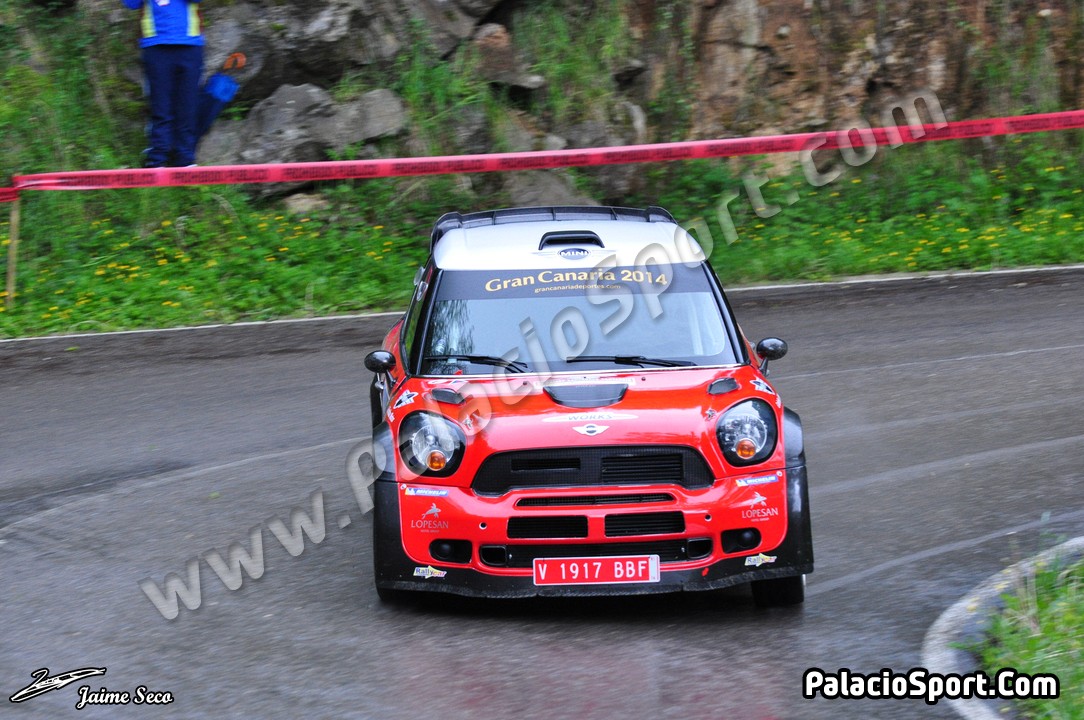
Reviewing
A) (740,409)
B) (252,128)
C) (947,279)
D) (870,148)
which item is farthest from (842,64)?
(740,409)

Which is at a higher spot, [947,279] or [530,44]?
[530,44]

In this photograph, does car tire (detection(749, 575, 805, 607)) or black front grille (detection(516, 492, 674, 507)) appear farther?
car tire (detection(749, 575, 805, 607))

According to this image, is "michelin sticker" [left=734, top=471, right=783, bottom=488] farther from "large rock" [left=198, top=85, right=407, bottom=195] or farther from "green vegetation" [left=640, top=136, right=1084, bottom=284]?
"large rock" [left=198, top=85, right=407, bottom=195]

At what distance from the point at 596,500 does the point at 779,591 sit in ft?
3.12

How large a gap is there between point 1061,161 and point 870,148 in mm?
2311

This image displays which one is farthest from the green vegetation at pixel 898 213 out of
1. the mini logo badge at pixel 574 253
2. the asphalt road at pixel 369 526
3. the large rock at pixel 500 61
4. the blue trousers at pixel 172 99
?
the mini logo badge at pixel 574 253

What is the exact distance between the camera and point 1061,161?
53.8 feet

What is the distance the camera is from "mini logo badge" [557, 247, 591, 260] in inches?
272

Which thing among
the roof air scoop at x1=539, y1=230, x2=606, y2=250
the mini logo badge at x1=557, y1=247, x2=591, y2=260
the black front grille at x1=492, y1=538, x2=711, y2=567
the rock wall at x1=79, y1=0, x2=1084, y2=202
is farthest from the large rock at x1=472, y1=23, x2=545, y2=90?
the black front grille at x1=492, y1=538, x2=711, y2=567

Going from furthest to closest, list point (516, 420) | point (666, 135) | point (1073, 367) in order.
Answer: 1. point (666, 135)
2. point (1073, 367)
3. point (516, 420)

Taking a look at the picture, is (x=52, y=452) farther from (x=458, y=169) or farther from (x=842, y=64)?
(x=842, y=64)

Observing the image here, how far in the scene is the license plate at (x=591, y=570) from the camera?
18.6 feet

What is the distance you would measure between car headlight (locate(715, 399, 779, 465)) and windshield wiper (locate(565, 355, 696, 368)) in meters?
0.54
